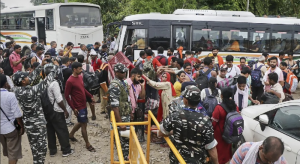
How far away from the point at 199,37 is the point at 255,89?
5.60 metres

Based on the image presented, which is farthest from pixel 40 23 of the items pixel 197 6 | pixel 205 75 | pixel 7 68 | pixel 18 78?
pixel 18 78

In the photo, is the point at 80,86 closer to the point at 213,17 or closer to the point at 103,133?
the point at 103,133

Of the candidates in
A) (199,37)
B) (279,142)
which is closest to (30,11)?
(199,37)

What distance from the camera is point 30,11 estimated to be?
16.5 m

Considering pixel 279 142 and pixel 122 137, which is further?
pixel 122 137

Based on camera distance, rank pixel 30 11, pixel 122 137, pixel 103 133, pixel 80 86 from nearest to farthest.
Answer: pixel 122 137, pixel 80 86, pixel 103 133, pixel 30 11

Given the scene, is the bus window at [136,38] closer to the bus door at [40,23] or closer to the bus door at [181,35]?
the bus door at [181,35]

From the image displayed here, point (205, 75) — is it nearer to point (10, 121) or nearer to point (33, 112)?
point (33, 112)

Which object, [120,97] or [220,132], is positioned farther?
[120,97]

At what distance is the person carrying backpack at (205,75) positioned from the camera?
18.2 ft

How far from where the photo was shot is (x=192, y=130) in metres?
2.88

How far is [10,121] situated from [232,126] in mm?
3275

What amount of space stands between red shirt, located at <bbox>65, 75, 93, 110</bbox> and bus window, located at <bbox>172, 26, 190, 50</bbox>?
7.86 meters

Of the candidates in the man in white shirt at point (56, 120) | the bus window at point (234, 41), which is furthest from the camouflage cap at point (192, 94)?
the bus window at point (234, 41)
